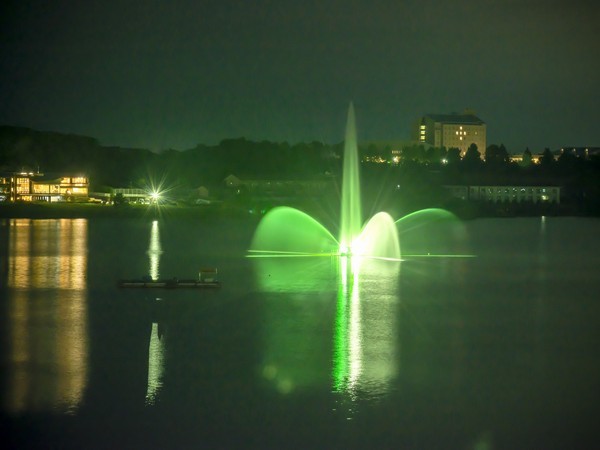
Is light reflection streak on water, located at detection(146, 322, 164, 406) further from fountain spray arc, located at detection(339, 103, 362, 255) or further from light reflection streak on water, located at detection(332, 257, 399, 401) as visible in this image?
fountain spray arc, located at detection(339, 103, 362, 255)

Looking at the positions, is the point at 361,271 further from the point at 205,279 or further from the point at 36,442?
the point at 36,442

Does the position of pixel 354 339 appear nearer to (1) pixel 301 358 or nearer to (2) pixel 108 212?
(1) pixel 301 358

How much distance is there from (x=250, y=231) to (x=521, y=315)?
19670 mm

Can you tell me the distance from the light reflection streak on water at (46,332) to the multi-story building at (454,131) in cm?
8889

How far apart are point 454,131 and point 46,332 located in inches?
3878

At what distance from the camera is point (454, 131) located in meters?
104

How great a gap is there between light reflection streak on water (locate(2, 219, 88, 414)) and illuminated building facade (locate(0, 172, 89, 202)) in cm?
3763

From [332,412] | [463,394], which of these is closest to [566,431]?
[463,394]

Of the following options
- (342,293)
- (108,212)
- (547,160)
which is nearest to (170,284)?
(342,293)

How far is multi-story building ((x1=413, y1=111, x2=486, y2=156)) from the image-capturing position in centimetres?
10394

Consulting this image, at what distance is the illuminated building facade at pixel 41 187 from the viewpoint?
5519 cm

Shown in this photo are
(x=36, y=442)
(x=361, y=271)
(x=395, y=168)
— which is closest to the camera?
(x=36, y=442)

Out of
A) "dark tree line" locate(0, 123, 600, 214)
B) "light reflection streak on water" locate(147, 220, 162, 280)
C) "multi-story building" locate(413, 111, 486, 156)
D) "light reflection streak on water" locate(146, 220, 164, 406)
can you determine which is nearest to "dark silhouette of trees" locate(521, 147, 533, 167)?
"dark tree line" locate(0, 123, 600, 214)

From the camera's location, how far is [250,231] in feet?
99.7
